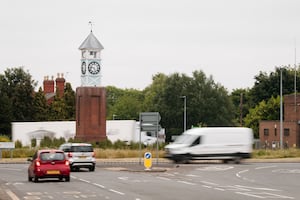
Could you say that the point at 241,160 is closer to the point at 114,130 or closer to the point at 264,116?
the point at 114,130

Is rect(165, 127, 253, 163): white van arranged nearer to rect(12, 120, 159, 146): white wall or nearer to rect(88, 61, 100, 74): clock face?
rect(88, 61, 100, 74): clock face

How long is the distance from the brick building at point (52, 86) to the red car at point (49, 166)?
91198 millimetres

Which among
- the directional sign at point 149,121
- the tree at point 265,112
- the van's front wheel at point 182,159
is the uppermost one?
the tree at point 265,112

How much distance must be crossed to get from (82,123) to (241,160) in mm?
33130

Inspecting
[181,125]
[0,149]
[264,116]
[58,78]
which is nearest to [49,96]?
[58,78]

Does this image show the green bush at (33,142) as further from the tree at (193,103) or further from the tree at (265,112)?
the tree at (265,112)

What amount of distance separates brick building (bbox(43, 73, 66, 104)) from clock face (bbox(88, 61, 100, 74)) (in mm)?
42788

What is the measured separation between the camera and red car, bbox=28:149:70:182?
3139 cm

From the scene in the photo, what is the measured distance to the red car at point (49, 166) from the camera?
31.4m

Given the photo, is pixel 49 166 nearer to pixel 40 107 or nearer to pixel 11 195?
pixel 11 195

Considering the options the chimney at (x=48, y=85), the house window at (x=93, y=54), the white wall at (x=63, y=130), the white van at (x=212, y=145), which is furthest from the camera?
the chimney at (x=48, y=85)

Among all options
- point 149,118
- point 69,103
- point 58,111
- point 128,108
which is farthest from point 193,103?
point 149,118

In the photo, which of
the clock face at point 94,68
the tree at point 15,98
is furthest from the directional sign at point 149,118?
the tree at point 15,98

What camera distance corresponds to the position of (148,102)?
136m
